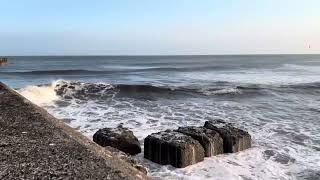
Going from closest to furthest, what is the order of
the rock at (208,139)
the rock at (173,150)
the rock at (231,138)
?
the rock at (173,150) < the rock at (208,139) < the rock at (231,138)

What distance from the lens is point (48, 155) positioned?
4047 millimetres

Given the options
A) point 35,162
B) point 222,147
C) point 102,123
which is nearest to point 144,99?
point 102,123

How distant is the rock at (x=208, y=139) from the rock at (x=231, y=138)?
160mm

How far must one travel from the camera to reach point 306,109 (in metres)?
15.0

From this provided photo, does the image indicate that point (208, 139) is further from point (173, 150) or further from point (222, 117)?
point (222, 117)

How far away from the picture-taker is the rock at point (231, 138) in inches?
324

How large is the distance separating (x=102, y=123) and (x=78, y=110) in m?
3.14

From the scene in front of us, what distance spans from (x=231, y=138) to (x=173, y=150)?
166 cm

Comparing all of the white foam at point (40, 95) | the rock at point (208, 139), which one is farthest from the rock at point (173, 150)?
the white foam at point (40, 95)

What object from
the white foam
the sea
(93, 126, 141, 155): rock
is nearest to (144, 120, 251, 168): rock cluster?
the sea

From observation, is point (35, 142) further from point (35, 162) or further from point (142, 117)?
point (142, 117)

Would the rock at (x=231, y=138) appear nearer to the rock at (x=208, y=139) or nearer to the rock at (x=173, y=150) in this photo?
the rock at (x=208, y=139)

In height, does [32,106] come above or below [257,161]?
above

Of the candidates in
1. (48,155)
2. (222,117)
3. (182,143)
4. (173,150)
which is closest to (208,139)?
(182,143)
